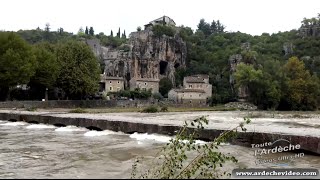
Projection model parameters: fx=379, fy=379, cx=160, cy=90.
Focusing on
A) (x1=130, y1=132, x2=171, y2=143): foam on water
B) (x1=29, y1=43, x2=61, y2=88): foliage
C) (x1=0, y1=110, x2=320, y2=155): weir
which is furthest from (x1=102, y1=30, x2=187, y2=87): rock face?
(x1=130, y1=132, x2=171, y2=143): foam on water

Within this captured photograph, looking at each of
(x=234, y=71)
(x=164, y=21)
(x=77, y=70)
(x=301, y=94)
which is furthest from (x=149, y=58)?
(x=77, y=70)

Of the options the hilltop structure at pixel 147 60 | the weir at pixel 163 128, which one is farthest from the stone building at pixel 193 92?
the weir at pixel 163 128

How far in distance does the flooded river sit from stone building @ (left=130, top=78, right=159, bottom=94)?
94756 mm

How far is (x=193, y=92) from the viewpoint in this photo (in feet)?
371

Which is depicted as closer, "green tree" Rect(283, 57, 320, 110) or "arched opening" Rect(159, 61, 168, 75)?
"green tree" Rect(283, 57, 320, 110)

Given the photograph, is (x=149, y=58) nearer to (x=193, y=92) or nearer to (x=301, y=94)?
(x=193, y=92)

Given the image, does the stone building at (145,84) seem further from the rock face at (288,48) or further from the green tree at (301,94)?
the rock face at (288,48)

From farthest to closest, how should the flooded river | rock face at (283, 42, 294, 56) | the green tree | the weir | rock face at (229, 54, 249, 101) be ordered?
rock face at (283, 42, 294, 56), rock face at (229, 54, 249, 101), the green tree, the weir, the flooded river

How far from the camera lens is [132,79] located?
121125 millimetres

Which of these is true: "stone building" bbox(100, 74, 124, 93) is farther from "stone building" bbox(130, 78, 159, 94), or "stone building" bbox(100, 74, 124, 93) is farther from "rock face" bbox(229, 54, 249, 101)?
"rock face" bbox(229, 54, 249, 101)

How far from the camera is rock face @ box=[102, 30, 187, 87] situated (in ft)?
411

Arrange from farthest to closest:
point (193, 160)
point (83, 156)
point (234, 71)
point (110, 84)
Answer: point (234, 71) < point (110, 84) < point (83, 156) < point (193, 160)

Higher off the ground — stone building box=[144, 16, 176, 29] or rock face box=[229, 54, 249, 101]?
stone building box=[144, 16, 176, 29]

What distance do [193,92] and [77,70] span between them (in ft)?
145
